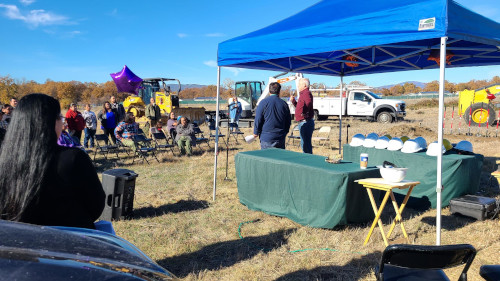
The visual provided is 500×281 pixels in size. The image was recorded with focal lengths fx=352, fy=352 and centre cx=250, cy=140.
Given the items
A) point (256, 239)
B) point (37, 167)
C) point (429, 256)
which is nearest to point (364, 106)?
point (256, 239)

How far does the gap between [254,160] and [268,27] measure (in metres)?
1.97

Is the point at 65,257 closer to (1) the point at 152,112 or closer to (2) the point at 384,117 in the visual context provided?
(1) the point at 152,112

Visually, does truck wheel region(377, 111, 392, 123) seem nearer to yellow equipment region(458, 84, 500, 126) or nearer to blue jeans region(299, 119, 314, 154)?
yellow equipment region(458, 84, 500, 126)

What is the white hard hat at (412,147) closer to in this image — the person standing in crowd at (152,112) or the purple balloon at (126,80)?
the person standing in crowd at (152,112)

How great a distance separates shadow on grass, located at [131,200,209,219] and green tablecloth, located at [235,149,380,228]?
0.77 meters

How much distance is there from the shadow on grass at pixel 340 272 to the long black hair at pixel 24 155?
2249mm

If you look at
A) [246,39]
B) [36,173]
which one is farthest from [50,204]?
[246,39]

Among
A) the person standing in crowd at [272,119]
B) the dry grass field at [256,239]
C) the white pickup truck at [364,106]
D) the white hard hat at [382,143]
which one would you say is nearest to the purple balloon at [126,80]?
the white pickup truck at [364,106]

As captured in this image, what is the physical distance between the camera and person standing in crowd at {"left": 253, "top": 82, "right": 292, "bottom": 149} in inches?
225

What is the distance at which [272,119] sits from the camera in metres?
5.76

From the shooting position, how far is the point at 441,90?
340 centimetres

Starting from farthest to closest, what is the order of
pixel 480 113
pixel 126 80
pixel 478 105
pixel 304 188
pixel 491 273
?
pixel 126 80, pixel 480 113, pixel 478 105, pixel 304 188, pixel 491 273

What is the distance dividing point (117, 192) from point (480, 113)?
52.9 ft

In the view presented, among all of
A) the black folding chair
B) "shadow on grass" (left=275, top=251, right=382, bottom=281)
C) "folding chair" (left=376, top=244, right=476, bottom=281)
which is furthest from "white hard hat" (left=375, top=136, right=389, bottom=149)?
the black folding chair
